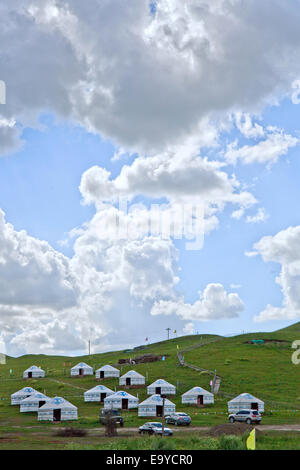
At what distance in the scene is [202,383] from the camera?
286 feet

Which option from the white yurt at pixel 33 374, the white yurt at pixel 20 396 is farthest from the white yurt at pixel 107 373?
the white yurt at pixel 20 396

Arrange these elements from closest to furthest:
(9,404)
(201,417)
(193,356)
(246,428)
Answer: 1. (246,428)
2. (201,417)
3. (9,404)
4. (193,356)

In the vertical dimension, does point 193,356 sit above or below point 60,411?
above

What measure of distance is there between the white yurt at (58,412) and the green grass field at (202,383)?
47.1 inches

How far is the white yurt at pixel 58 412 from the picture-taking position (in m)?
63.4

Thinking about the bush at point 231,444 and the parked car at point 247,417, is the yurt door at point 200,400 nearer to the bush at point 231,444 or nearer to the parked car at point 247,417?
the parked car at point 247,417

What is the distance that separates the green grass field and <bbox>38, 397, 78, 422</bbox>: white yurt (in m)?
1.20

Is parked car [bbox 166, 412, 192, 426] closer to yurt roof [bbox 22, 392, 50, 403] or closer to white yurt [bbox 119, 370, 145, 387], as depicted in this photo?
yurt roof [bbox 22, 392, 50, 403]

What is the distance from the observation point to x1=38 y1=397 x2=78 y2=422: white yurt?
2498 inches

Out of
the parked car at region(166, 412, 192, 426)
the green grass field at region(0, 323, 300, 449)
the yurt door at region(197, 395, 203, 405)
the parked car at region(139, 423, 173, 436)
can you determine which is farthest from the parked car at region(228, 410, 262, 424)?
the yurt door at region(197, 395, 203, 405)

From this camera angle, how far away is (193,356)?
11456 centimetres
